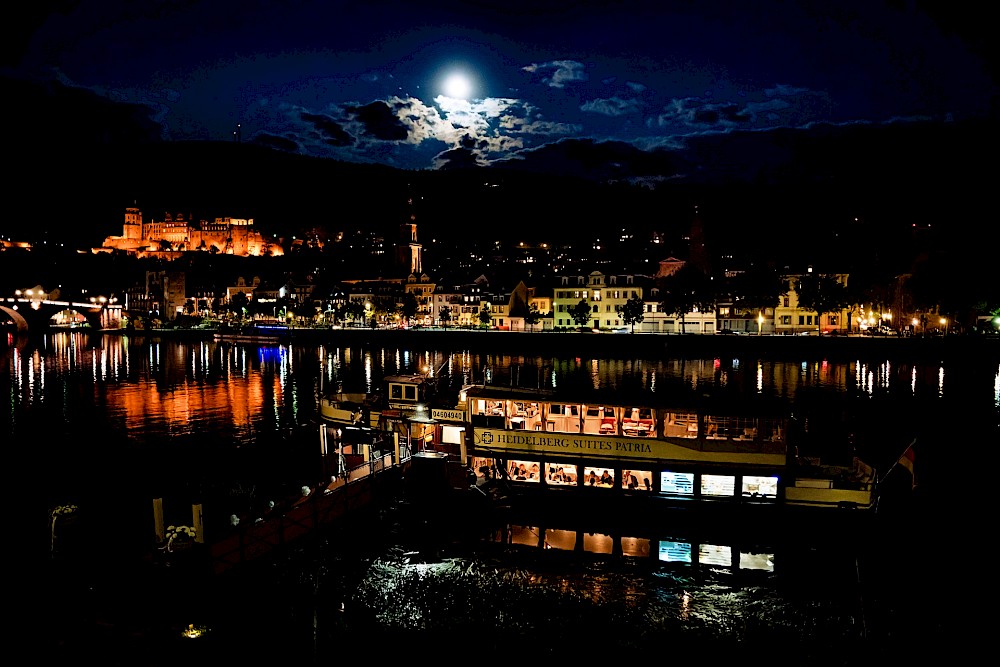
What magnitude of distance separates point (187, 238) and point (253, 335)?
10189cm

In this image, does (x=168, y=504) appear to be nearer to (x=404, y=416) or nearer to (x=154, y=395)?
(x=404, y=416)

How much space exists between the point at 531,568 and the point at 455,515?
3.30m

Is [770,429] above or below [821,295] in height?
below

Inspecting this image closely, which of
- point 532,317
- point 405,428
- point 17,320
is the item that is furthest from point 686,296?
point 17,320

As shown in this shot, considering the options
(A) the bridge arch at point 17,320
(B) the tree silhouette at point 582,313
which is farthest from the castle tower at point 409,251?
(B) the tree silhouette at point 582,313

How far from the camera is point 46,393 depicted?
4709 cm

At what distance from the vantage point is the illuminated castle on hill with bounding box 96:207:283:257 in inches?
7303

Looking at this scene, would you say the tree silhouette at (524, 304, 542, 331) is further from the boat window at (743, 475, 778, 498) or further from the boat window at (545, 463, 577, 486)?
the boat window at (743, 475, 778, 498)

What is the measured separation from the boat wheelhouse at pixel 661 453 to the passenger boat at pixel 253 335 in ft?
263

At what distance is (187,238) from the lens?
7402 inches

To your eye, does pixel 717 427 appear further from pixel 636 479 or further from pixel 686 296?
pixel 686 296

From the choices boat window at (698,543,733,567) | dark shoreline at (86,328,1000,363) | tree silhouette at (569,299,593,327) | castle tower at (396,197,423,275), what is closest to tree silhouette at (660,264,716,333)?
dark shoreline at (86,328,1000,363)

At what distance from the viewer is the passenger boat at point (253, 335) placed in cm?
9551

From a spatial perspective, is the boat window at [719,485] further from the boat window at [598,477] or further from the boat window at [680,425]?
the boat window at [598,477]
